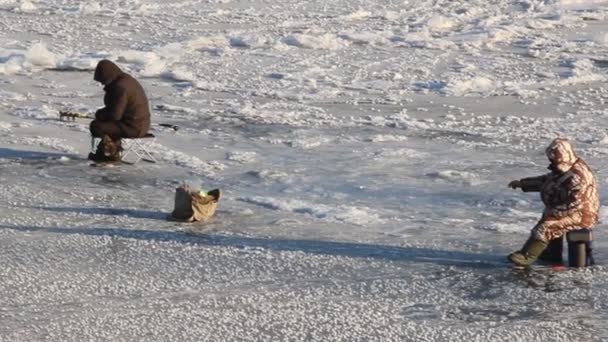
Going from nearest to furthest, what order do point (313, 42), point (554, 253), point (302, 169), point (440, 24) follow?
point (554, 253), point (302, 169), point (313, 42), point (440, 24)

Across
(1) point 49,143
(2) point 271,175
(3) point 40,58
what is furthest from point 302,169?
(3) point 40,58

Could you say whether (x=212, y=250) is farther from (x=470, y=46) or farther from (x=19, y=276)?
(x=470, y=46)

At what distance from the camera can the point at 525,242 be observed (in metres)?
10.4

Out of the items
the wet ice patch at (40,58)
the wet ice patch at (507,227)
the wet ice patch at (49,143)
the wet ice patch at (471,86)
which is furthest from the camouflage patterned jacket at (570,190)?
the wet ice patch at (40,58)

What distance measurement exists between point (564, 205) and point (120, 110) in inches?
211

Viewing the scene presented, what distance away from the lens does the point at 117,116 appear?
1317cm

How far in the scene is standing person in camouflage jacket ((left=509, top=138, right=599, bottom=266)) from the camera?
31.8ft

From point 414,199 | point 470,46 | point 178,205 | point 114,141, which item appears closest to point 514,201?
point 414,199

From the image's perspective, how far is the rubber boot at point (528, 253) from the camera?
9.74m

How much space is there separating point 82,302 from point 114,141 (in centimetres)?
459

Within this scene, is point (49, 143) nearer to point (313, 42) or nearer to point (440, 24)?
point (313, 42)

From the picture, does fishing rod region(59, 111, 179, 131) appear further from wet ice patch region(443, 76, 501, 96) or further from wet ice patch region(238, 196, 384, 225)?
wet ice patch region(443, 76, 501, 96)

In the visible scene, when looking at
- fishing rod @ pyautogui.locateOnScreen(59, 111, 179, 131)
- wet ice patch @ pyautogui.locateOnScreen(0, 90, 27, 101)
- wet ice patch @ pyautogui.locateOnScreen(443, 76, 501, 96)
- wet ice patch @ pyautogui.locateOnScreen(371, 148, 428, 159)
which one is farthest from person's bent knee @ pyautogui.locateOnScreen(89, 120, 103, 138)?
wet ice patch @ pyautogui.locateOnScreen(443, 76, 501, 96)

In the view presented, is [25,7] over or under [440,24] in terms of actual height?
under
